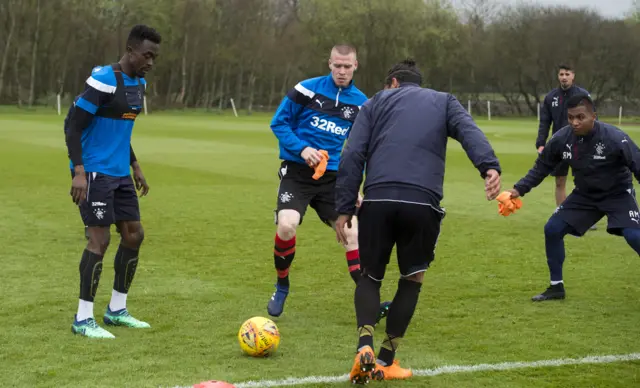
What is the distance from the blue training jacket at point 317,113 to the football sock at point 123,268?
5.21 ft

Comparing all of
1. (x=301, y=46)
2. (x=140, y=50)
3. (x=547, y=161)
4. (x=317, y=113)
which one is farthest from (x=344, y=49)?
(x=301, y=46)

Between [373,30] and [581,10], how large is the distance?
1848cm

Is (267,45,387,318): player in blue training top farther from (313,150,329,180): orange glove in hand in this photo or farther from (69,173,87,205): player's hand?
(69,173,87,205): player's hand

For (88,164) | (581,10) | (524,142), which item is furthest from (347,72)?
(581,10)

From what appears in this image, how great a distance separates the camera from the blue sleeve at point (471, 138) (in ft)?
17.6

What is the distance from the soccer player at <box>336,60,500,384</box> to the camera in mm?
5492

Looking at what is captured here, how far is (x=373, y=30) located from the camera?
81.8 m

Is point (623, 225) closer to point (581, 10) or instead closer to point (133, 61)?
point (133, 61)

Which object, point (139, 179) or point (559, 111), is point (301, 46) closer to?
point (559, 111)

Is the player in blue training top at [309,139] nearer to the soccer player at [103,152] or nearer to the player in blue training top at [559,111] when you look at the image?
the soccer player at [103,152]

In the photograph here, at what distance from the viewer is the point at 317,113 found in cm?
765

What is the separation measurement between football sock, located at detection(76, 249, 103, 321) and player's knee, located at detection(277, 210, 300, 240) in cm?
161

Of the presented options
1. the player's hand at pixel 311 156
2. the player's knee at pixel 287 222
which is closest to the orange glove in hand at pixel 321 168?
the player's hand at pixel 311 156

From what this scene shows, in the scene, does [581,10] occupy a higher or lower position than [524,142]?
higher
